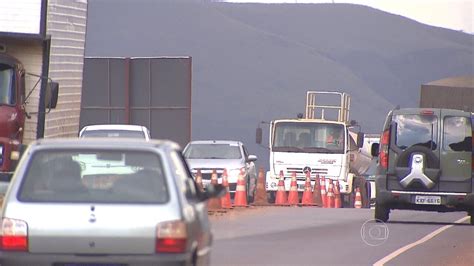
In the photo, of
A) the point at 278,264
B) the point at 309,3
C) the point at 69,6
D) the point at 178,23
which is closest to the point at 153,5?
the point at 178,23

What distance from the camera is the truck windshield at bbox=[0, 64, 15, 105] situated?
22562 mm

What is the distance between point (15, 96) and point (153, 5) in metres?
107

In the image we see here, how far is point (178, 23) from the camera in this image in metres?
119

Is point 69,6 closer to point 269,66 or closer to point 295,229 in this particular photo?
point 295,229

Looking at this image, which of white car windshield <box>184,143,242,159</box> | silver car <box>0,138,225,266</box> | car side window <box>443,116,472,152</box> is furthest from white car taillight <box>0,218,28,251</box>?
white car windshield <box>184,143,242,159</box>

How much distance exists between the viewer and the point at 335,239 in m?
22.2

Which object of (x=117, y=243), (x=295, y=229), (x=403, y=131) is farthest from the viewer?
(x=403, y=131)

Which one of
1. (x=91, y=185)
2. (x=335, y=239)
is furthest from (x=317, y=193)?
(x=91, y=185)

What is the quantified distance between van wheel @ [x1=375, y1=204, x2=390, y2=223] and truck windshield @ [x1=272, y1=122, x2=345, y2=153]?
45.0 ft

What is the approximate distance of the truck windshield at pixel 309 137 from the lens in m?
40.5

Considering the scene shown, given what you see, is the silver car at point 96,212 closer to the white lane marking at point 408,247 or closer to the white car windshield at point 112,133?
the white lane marking at point 408,247

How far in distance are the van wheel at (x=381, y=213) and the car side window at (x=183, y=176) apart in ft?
44.7

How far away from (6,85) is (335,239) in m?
5.61

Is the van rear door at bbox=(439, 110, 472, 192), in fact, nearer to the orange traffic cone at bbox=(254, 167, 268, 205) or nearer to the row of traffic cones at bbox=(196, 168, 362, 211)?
the row of traffic cones at bbox=(196, 168, 362, 211)
